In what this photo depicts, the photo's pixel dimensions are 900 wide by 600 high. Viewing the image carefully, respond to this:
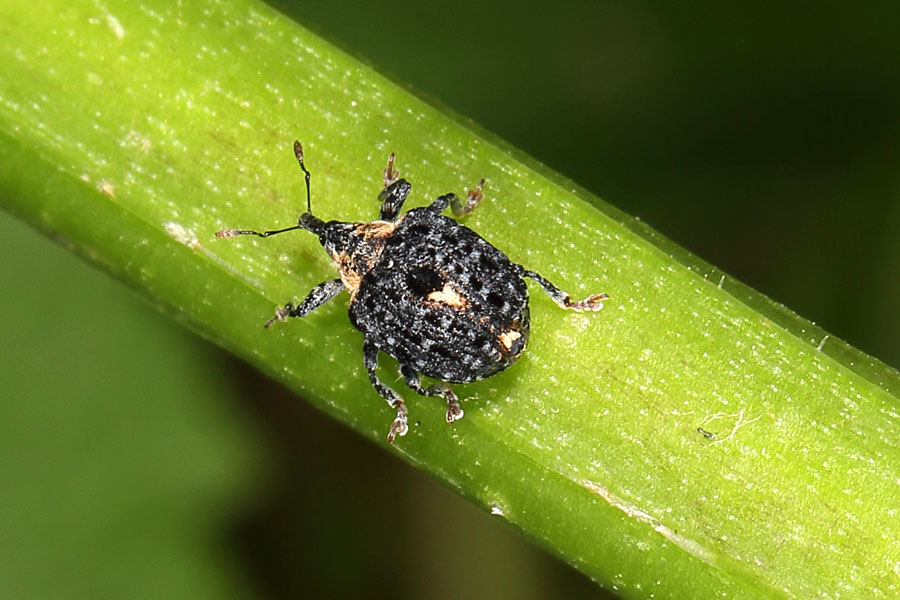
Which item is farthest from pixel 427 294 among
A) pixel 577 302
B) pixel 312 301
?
pixel 577 302

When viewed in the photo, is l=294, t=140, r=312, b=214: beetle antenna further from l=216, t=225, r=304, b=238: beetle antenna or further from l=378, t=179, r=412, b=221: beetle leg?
l=378, t=179, r=412, b=221: beetle leg

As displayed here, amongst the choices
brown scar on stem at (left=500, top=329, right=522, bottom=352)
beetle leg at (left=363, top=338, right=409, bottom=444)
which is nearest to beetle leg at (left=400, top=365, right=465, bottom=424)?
beetle leg at (left=363, top=338, right=409, bottom=444)

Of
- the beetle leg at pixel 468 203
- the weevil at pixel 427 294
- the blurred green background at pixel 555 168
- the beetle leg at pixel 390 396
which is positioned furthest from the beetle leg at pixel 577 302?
the blurred green background at pixel 555 168

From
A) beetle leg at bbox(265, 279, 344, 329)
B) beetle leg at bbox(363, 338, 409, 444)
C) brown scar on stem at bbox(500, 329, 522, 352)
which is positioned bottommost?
beetle leg at bbox(363, 338, 409, 444)

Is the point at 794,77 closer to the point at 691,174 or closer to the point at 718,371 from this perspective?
the point at 691,174

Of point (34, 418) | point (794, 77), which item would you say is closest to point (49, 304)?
point (34, 418)
